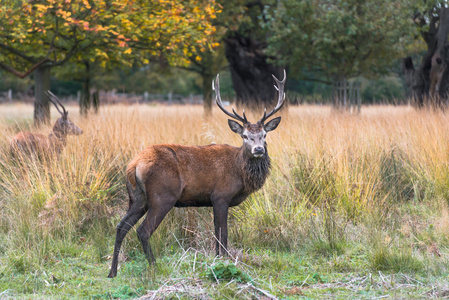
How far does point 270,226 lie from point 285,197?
0.70 m

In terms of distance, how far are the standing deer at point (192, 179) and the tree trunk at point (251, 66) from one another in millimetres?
12767

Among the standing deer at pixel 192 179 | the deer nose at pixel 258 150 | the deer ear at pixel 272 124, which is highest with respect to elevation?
the deer ear at pixel 272 124

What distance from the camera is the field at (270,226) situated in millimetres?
4535

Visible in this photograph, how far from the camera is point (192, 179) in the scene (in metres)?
5.19

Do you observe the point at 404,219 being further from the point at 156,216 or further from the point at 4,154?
the point at 4,154

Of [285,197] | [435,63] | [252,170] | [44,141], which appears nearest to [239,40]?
Result: [435,63]

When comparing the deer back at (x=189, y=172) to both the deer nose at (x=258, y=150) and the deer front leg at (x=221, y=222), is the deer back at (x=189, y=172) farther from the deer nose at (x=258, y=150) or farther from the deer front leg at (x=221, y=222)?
the deer nose at (x=258, y=150)

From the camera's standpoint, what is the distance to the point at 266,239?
5824mm

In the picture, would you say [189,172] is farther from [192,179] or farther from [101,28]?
[101,28]

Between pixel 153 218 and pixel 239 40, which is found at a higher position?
pixel 239 40

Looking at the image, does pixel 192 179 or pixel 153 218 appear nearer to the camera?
pixel 153 218

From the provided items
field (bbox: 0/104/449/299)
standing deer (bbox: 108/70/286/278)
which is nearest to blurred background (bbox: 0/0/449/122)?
field (bbox: 0/104/449/299)

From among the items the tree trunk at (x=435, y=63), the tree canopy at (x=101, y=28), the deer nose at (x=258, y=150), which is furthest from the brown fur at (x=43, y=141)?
the tree trunk at (x=435, y=63)

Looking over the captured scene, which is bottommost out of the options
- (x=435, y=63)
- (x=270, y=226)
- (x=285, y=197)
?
(x=270, y=226)
